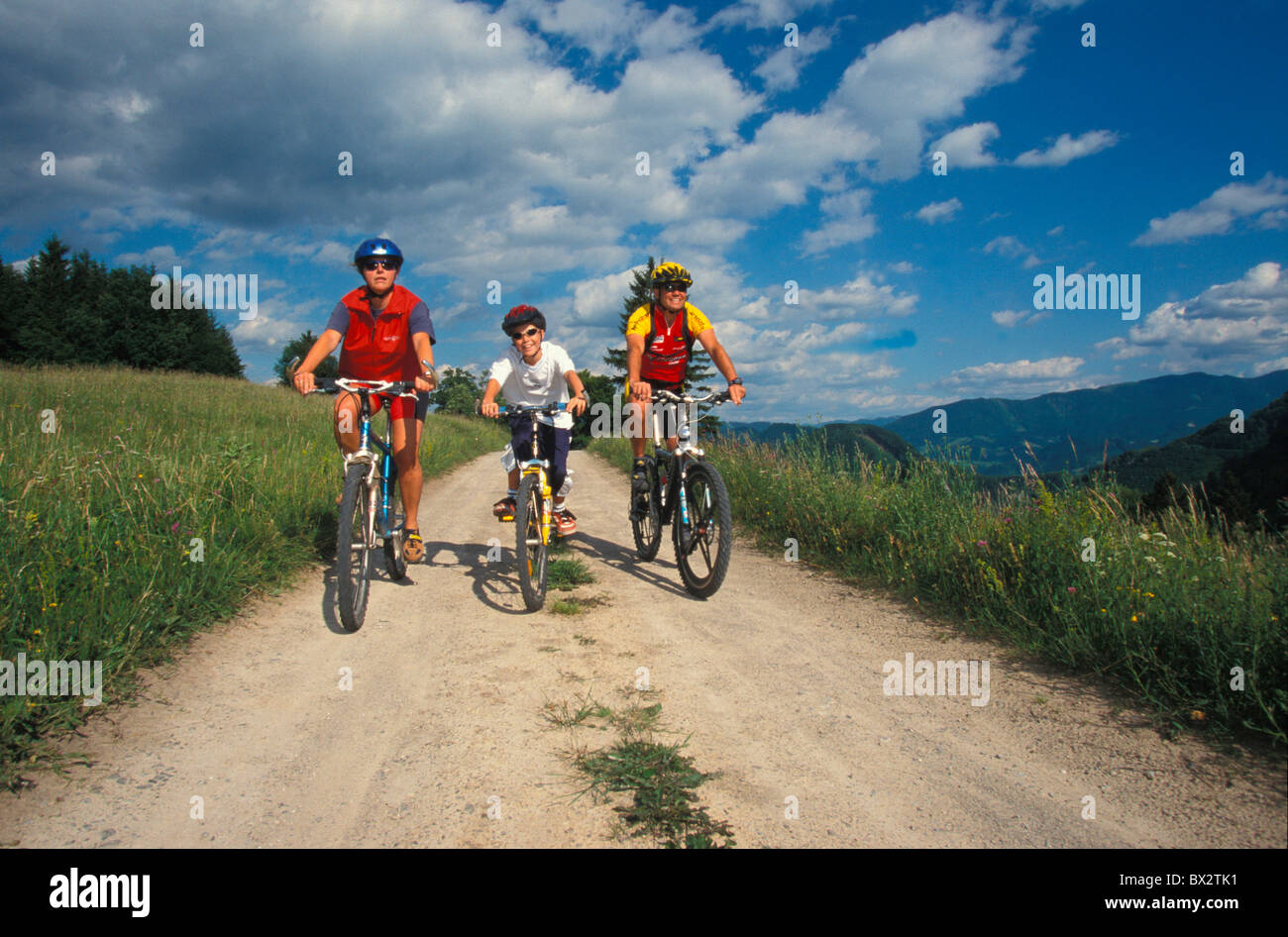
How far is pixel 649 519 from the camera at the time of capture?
250 inches

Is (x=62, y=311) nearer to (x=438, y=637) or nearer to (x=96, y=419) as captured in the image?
(x=96, y=419)

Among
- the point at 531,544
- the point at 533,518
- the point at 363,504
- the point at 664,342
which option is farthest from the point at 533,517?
the point at 664,342

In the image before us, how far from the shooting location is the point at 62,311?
53.8 meters

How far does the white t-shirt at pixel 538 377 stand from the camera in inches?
219

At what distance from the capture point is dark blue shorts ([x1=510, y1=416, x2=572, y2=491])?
17.4 ft

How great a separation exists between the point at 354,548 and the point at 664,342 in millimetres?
3224

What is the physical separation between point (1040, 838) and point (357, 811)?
7.81ft

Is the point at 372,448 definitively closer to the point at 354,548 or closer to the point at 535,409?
the point at 354,548

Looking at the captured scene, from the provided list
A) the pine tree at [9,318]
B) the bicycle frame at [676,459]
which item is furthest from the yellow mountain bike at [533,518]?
the pine tree at [9,318]

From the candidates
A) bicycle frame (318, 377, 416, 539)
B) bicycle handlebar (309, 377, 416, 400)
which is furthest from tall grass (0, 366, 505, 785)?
bicycle handlebar (309, 377, 416, 400)

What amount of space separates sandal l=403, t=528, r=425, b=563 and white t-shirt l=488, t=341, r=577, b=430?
1.41 meters

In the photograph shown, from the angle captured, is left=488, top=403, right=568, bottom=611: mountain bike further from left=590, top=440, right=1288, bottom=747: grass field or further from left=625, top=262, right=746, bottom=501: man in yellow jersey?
left=590, top=440, right=1288, bottom=747: grass field
